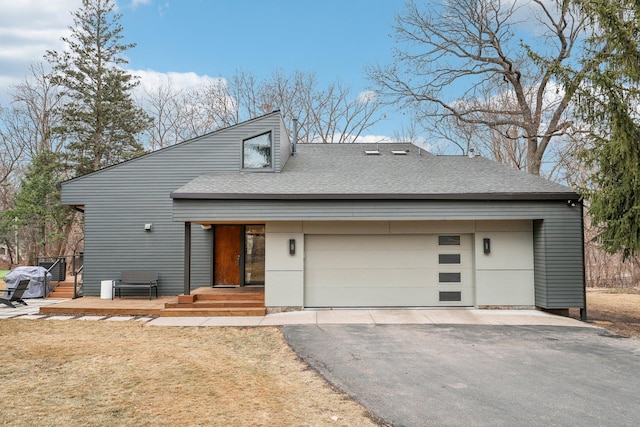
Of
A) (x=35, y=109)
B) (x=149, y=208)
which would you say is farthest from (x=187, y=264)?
(x=35, y=109)

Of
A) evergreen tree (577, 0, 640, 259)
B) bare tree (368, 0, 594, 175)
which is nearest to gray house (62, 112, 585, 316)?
evergreen tree (577, 0, 640, 259)

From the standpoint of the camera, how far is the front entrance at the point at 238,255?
12109 millimetres

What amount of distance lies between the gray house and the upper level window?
0.04 metres

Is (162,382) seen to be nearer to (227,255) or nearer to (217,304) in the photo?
(217,304)

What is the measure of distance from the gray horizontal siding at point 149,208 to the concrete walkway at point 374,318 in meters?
2.61

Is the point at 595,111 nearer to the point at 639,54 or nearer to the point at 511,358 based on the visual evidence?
the point at 639,54

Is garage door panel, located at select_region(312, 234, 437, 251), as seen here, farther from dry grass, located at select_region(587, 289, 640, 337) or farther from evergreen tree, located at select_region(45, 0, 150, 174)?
evergreen tree, located at select_region(45, 0, 150, 174)

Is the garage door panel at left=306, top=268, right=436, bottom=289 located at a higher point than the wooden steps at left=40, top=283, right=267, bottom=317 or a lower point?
higher

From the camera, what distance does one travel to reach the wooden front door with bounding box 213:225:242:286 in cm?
1223

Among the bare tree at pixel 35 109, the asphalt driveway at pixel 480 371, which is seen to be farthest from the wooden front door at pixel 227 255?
the bare tree at pixel 35 109

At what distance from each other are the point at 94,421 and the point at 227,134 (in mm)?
9540

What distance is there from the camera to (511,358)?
620 centimetres

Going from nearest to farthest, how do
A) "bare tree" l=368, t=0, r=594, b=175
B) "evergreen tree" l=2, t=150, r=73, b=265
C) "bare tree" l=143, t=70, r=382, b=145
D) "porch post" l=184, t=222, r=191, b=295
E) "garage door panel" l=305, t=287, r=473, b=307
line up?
"porch post" l=184, t=222, r=191, b=295 → "garage door panel" l=305, t=287, r=473, b=307 → "bare tree" l=368, t=0, r=594, b=175 → "evergreen tree" l=2, t=150, r=73, b=265 → "bare tree" l=143, t=70, r=382, b=145

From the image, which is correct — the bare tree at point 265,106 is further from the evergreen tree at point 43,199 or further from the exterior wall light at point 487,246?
the exterior wall light at point 487,246
